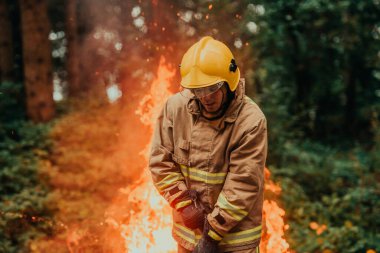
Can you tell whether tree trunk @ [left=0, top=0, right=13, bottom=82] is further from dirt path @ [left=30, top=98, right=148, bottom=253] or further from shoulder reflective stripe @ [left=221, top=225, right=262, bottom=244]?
shoulder reflective stripe @ [left=221, top=225, right=262, bottom=244]

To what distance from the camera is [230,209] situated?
114 inches

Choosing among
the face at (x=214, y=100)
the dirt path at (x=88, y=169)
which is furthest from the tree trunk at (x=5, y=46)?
the face at (x=214, y=100)

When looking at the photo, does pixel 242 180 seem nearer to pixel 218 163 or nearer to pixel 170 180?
pixel 218 163

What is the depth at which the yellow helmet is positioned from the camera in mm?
2951

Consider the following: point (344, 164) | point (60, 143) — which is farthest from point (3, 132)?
point (344, 164)

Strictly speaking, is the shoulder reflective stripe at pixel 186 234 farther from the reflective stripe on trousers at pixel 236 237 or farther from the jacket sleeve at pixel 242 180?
the jacket sleeve at pixel 242 180

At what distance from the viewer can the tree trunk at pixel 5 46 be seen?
418 inches

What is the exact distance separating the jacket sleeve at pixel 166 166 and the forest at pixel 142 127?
6.27 ft

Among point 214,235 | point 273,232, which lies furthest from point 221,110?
point 273,232

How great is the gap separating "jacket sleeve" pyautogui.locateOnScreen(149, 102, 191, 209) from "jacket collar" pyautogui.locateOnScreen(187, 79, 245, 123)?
0.72ft

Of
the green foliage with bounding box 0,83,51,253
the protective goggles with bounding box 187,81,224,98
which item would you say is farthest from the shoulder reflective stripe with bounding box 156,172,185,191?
the green foliage with bounding box 0,83,51,253

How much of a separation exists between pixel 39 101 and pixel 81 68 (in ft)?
17.6

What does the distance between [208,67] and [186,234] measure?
1.30 metres

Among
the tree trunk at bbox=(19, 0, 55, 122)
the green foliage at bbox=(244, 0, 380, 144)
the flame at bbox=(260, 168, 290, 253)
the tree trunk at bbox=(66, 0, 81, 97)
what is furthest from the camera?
the tree trunk at bbox=(66, 0, 81, 97)
